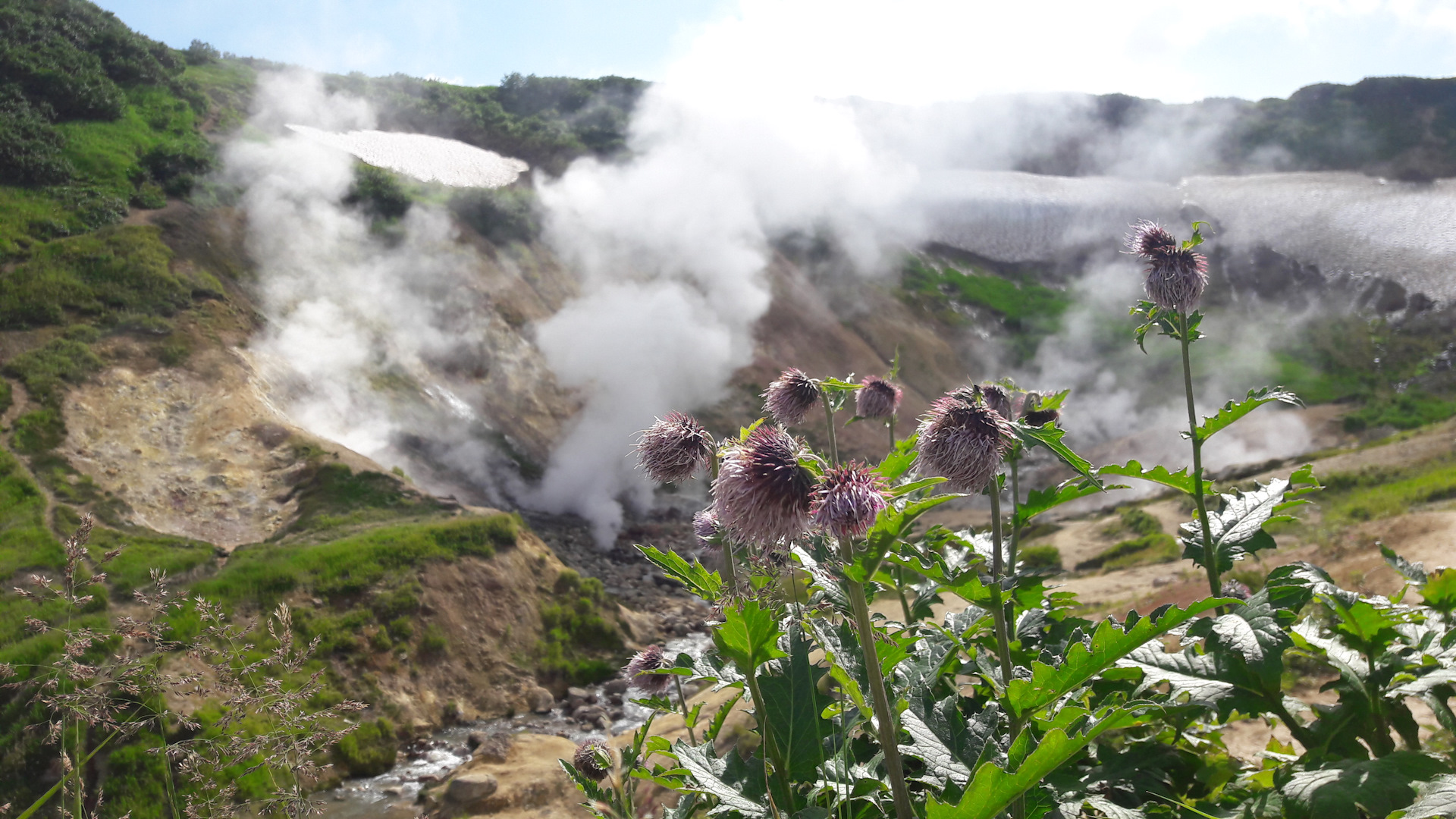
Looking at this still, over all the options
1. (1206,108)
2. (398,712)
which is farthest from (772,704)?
(1206,108)

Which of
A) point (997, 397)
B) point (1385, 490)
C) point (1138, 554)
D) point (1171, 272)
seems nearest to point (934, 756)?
point (997, 397)

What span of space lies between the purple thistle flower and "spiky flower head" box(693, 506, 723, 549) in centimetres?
126

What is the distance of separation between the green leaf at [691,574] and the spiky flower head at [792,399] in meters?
0.90

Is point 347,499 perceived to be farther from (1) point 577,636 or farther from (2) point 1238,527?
(2) point 1238,527

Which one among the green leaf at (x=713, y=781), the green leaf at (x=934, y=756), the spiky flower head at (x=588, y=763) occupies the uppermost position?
the green leaf at (x=934, y=756)

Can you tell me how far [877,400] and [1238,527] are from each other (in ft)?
5.47

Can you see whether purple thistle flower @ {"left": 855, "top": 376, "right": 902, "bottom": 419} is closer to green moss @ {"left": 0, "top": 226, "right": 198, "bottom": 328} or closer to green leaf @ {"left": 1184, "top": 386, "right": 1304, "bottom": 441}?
green leaf @ {"left": 1184, "top": 386, "right": 1304, "bottom": 441}

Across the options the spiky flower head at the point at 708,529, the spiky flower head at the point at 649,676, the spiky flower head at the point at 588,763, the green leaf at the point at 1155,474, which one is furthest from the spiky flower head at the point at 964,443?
the spiky flower head at the point at 588,763

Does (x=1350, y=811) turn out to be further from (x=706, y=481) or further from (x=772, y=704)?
(x=706, y=481)

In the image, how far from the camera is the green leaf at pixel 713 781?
2008 mm

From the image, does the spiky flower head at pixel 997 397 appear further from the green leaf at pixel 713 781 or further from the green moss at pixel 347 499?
the green moss at pixel 347 499

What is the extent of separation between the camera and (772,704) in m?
2.38

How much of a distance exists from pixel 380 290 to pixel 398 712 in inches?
545

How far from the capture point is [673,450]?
2.66m
